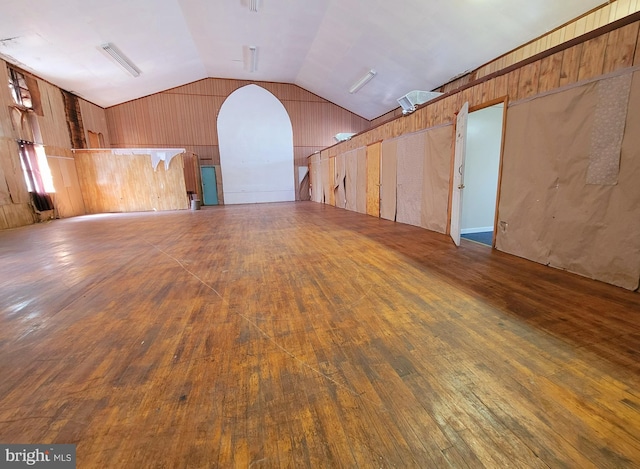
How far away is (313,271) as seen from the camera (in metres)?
3.10

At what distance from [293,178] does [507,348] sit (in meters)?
13.5

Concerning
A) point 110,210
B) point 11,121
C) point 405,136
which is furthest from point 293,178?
point 11,121

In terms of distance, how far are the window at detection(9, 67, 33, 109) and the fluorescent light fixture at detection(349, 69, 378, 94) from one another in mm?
10669

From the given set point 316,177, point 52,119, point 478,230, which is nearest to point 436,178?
point 478,230

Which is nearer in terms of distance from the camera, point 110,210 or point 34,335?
point 34,335

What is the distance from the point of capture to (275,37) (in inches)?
359

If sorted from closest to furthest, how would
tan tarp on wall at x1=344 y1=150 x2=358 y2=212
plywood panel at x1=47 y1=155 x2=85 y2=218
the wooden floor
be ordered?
the wooden floor → tan tarp on wall at x1=344 y1=150 x2=358 y2=212 → plywood panel at x1=47 y1=155 x2=85 y2=218

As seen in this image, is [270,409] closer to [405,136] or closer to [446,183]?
[446,183]

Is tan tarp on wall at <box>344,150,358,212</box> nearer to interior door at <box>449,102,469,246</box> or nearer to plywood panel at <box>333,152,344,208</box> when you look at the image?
plywood panel at <box>333,152,344,208</box>

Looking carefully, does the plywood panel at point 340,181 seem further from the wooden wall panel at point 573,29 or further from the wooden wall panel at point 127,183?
the wooden wall panel at point 127,183

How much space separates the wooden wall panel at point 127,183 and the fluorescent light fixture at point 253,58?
191 inches

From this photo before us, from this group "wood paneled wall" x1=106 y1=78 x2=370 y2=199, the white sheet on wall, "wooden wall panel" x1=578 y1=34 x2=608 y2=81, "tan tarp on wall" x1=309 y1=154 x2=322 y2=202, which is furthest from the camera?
the white sheet on wall

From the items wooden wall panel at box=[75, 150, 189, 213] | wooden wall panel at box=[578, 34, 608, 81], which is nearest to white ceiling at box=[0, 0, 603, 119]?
wooden wall panel at box=[75, 150, 189, 213]

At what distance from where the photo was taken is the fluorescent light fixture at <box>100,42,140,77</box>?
7.79 m
